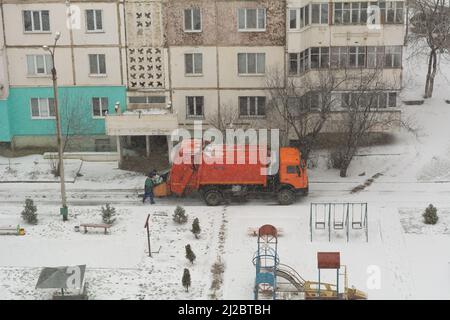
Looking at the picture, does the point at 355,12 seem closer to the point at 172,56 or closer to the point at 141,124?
the point at 172,56

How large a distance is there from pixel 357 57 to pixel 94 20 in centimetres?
1451

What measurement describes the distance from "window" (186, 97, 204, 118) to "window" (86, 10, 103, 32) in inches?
246

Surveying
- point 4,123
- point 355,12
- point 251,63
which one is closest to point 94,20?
point 4,123

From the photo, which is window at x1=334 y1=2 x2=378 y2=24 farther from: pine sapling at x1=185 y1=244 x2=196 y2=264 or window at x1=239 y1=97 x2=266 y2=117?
pine sapling at x1=185 y1=244 x2=196 y2=264

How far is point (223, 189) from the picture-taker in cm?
3909

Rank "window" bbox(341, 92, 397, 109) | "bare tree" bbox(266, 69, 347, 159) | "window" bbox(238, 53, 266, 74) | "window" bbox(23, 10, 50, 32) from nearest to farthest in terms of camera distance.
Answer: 1. "window" bbox(341, 92, 397, 109)
2. "bare tree" bbox(266, 69, 347, 159)
3. "window" bbox(23, 10, 50, 32)
4. "window" bbox(238, 53, 266, 74)

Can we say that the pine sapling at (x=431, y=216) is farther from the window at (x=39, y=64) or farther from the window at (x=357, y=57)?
the window at (x=39, y=64)

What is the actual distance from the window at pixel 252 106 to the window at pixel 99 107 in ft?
24.8

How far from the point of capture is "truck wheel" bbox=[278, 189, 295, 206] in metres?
39.0

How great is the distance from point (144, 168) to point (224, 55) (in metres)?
7.55

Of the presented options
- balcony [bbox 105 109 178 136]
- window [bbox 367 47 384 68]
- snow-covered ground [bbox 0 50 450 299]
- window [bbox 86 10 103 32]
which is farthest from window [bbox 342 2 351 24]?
window [bbox 86 10 103 32]

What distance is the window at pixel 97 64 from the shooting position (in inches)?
1786

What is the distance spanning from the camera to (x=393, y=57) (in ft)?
149

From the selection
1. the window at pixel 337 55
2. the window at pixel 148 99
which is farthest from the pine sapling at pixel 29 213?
the window at pixel 337 55
